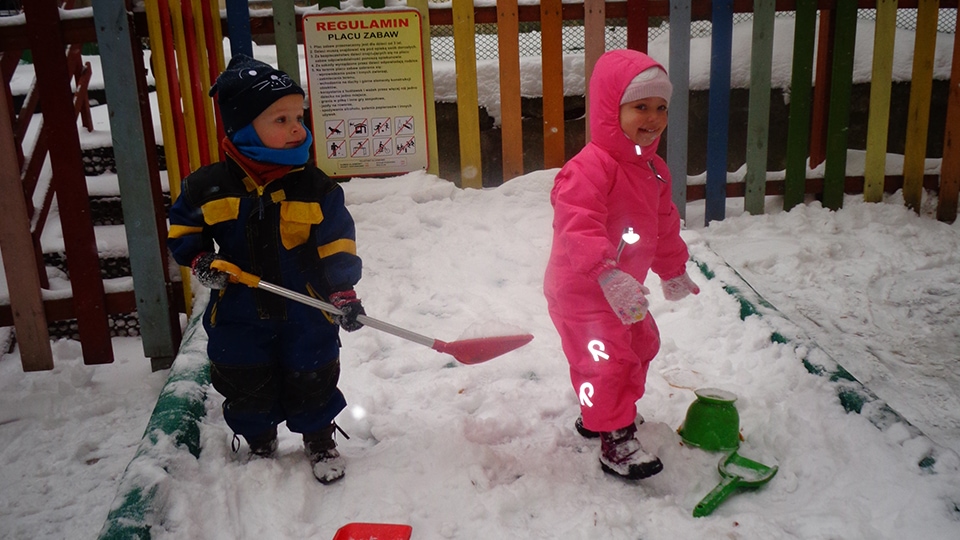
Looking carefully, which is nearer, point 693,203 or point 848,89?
point 848,89

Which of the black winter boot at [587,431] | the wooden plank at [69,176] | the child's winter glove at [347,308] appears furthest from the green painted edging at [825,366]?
the wooden plank at [69,176]

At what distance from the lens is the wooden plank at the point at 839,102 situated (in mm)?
5074

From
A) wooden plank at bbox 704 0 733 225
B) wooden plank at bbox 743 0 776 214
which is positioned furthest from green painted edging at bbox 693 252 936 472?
wooden plank at bbox 743 0 776 214

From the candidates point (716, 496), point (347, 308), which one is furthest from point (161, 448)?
point (716, 496)

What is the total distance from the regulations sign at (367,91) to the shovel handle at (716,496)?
3.24m

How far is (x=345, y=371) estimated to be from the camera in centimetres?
334

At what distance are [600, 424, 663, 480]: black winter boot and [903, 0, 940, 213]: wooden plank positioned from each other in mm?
4062

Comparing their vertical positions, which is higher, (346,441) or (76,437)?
(346,441)

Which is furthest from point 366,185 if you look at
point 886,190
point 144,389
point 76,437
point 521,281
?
point 886,190

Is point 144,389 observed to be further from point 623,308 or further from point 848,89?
Result: point 848,89

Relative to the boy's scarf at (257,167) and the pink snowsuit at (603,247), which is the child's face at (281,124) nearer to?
the boy's scarf at (257,167)

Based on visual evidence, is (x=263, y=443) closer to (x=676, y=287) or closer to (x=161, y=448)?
(x=161, y=448)

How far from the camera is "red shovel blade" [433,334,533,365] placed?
2652 mm

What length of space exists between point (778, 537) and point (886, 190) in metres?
4.26
